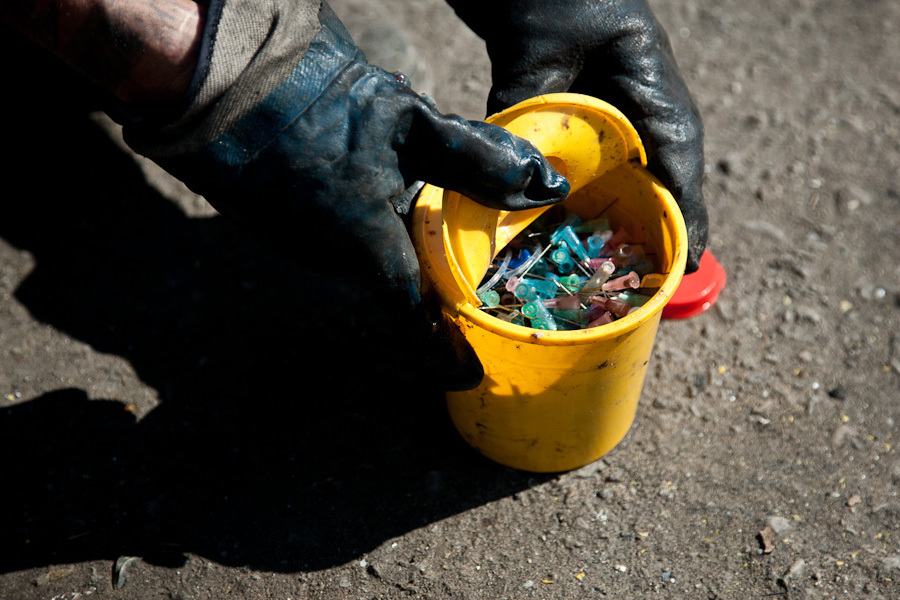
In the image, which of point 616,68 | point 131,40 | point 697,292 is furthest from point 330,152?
point 697,292

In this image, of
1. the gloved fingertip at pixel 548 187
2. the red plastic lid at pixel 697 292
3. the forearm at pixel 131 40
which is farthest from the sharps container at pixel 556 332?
the forearm at pixel 131 40

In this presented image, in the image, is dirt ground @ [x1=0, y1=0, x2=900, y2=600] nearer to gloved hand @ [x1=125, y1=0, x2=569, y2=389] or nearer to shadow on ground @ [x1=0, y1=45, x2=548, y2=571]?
shadow on ground @ [x1=0, y1=45, x2=548, y2=571]

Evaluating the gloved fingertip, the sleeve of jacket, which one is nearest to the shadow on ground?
the gloved fingertip

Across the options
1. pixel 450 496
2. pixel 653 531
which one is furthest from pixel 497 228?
pixel 653 531

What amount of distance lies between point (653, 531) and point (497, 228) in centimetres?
91

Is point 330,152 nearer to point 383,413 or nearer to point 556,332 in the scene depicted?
point 556,332

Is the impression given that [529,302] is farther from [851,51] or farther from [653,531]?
[851,51]

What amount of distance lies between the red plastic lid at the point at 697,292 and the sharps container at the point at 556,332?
0.36 metres

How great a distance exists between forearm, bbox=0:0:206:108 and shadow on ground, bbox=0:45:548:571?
1.07 m

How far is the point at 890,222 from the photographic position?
2498 millimetres

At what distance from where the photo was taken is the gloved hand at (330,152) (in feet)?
4.25

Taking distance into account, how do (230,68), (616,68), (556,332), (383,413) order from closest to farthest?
(230,68) → (556,332) → (616,68) → (383,413)

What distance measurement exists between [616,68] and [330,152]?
2.76ft

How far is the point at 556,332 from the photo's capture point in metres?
1.44
